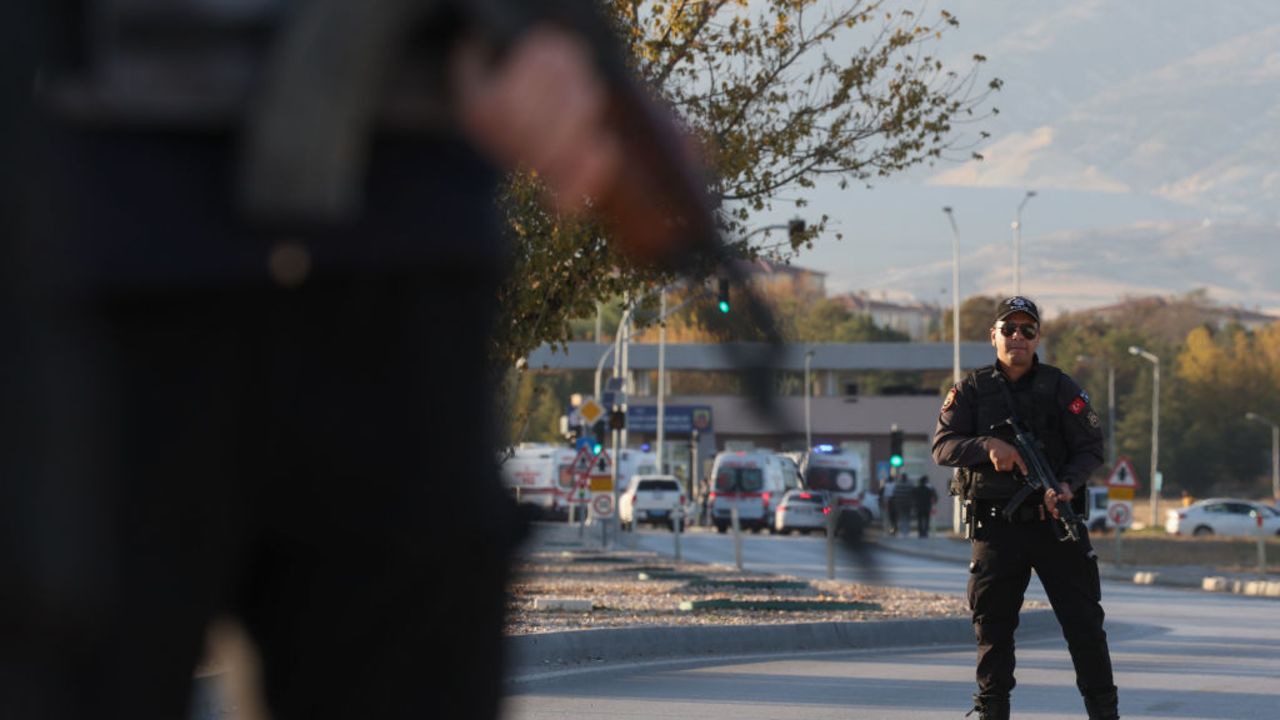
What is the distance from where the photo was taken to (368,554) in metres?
1.10

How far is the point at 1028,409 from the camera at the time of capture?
9211 millimetres

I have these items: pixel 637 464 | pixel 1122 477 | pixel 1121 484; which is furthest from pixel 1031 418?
pixel 637 464

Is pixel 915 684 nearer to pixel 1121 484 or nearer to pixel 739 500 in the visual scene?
pixel 1121 484

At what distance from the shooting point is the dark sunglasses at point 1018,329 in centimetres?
909

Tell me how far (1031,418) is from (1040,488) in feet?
1.38

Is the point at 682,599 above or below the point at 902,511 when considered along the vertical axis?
below

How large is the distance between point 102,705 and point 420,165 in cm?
30

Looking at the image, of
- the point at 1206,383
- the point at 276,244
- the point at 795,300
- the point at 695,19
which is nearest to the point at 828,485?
the point at 795,300

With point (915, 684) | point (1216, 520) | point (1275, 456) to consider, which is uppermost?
point (1275, 456)

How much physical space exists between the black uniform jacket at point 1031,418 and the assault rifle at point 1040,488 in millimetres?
95

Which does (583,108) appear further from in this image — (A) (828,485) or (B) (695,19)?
(B) (695,19)

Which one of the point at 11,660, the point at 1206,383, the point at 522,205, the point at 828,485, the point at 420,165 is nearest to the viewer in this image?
the point at 11,660

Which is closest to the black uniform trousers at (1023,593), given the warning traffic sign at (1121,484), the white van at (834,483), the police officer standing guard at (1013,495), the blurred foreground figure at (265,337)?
the police officer standing guard at (1013,495)

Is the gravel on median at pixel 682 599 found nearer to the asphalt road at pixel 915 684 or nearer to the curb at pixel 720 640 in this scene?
the curb at pixel 720 640
